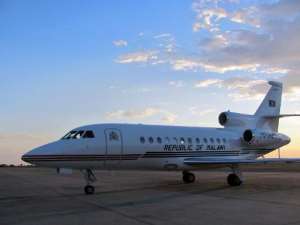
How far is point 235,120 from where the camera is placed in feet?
87.6

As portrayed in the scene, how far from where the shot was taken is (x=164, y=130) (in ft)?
71.9

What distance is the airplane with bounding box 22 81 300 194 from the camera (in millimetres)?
17625

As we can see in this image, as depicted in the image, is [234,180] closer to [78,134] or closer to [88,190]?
[88,190]

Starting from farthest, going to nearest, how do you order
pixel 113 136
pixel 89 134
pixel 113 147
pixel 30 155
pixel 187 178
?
pixel 187 178 < pixel 113 136 < pixel 113 147 < pixel 89 134 < pixel 30 155

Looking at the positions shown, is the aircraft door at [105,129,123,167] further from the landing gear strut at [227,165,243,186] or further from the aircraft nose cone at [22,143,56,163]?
the landing gear strut at [227,165,243,186]

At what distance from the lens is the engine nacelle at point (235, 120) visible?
2655 cm

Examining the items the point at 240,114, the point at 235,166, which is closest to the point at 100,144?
the point at 235,166

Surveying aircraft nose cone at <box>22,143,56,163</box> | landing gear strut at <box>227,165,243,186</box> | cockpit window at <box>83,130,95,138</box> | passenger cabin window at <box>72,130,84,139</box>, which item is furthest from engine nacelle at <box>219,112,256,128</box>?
aircraft nose cone at <box>22,143,56,163</box>

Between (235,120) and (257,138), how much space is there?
1.96 meters

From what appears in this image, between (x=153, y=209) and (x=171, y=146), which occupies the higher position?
(x=171, y=146)

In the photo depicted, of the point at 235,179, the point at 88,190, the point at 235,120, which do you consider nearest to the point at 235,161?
the point at 235,179

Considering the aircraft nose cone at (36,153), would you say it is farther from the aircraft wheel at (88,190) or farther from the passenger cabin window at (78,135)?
the aircraft wheel at (88,190)

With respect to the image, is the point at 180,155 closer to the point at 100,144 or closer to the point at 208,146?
the point at 208,146

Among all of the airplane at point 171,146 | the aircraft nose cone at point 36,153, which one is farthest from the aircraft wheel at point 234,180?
the aircraft nose cone at point 36,153
